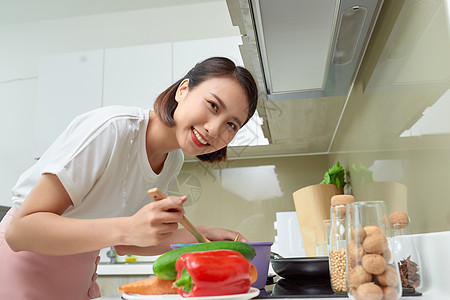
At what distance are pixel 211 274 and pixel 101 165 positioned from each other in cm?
42

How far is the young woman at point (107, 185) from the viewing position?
27.1 inches

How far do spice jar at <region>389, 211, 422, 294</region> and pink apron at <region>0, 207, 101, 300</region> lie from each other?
0.74 m

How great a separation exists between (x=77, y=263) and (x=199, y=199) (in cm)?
173

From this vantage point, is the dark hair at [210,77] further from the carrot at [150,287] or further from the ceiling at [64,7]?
the ceiling at [64,7]

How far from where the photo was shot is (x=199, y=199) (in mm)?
2684

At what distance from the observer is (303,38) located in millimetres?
1025

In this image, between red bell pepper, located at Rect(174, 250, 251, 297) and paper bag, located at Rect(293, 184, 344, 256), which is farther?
paper bag, located at Rect(293, 184, 344, 256)

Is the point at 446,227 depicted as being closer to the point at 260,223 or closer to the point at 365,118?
the point at 365,118

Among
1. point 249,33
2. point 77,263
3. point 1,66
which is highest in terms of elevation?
point 1,66

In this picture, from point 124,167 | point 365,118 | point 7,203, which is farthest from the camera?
point 7,203

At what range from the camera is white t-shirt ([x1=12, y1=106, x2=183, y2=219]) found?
0.78 m

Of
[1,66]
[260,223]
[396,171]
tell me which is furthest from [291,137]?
[1,66]

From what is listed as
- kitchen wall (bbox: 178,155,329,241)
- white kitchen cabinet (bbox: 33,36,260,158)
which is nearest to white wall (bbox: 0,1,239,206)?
white kitchen cabinet (bbox: 33,36,260,158)

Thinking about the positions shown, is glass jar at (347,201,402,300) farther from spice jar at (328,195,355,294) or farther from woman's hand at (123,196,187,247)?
woman's hand at (123,196,187,247)
